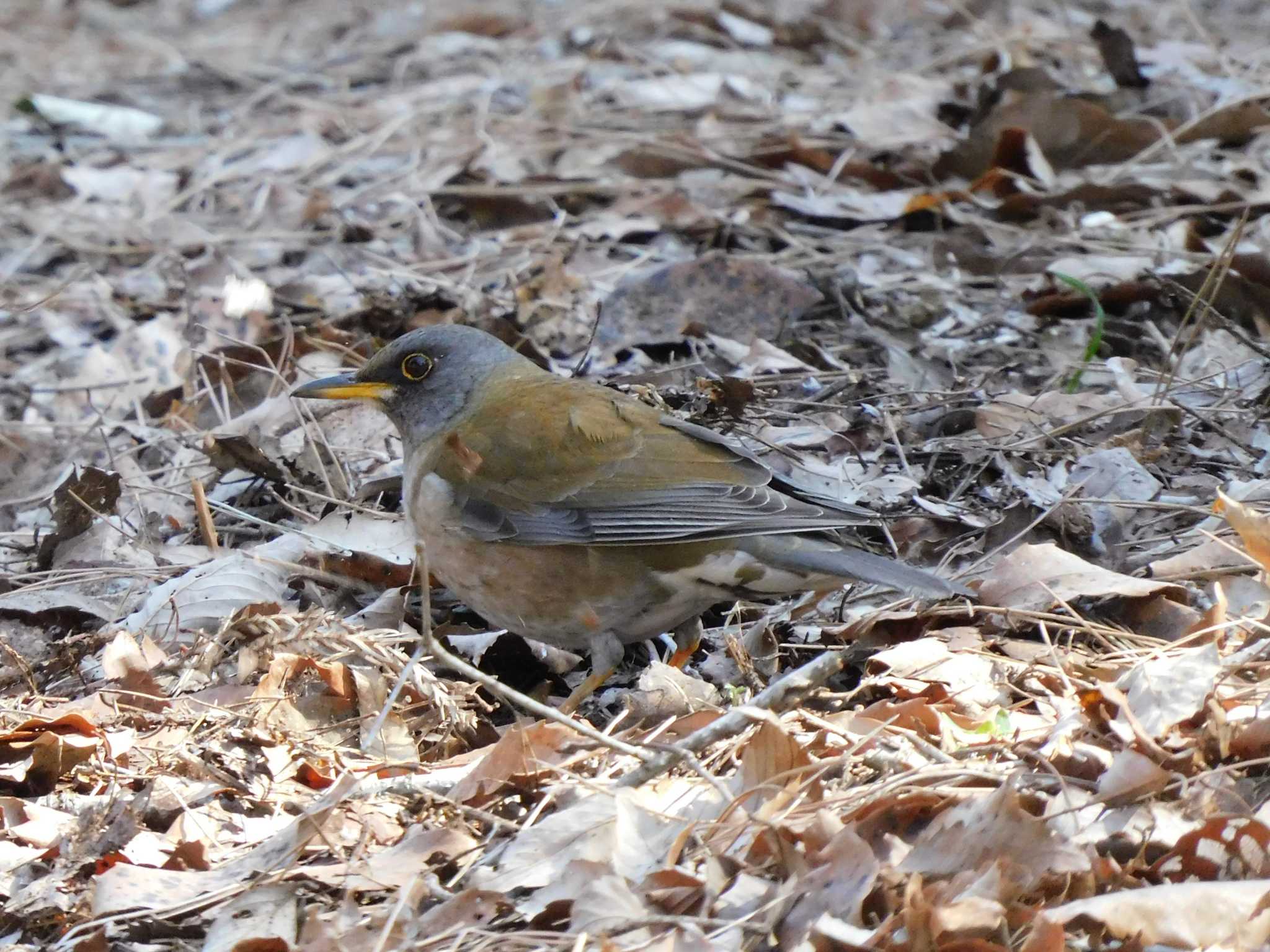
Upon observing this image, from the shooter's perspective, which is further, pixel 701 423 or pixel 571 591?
pixel 701 423

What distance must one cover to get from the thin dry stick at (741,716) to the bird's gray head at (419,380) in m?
2.23

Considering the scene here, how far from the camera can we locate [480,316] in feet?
22.7

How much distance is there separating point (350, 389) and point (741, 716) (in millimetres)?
2686

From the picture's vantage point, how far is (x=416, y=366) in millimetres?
5645

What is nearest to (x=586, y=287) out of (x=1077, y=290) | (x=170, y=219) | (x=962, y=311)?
(x=962, y=311)

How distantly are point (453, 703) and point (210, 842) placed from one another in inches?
35.0

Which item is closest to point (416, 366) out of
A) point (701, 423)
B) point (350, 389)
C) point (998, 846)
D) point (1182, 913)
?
point (350, 389)

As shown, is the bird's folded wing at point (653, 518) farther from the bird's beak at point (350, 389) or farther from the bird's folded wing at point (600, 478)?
the bird's beak at point (350, 389)

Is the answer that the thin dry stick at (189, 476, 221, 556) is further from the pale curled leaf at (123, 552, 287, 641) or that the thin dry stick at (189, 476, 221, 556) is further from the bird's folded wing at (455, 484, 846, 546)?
the bird's folded wing at (455, 484, 846, 546)

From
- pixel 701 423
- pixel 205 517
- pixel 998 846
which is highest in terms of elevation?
pixel 998 846

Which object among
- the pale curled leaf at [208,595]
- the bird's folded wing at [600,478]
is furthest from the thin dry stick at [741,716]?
the pale curled leaf at [208,595]

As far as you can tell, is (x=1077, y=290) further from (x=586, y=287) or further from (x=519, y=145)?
(x=519, y=145)

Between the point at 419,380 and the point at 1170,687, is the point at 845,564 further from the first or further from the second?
the point at 419,380

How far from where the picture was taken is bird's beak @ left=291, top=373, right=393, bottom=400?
5602 mm
